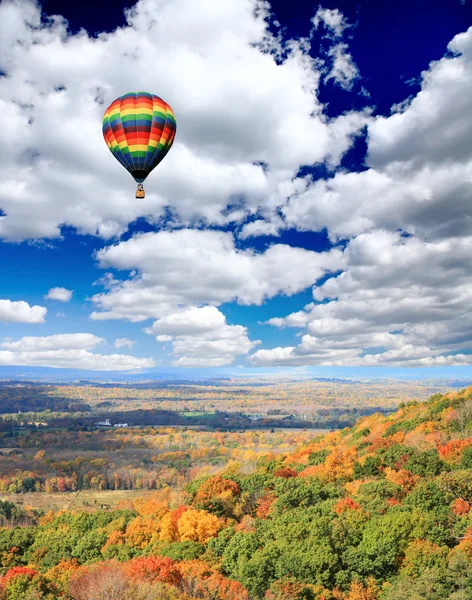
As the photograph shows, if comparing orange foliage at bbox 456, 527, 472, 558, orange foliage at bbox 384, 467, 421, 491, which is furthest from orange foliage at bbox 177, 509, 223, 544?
orange foliage at bbox 456, 527, 472, 558

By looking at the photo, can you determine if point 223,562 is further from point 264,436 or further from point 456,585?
point 264,436

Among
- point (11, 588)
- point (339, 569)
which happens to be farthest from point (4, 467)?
point (339, 569)

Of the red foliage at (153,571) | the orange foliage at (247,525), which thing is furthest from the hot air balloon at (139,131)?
the orange foliage at (247,525)

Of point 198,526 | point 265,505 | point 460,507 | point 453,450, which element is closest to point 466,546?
point 460,507

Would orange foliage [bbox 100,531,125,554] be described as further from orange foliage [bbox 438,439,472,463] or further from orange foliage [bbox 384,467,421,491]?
orange foliage [bbox 438,439,472,463]

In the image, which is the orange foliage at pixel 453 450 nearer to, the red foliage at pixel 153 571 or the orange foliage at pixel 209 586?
the orange foliage at pixel 209 586

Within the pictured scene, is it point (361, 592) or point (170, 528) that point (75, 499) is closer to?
point (170, 528)
